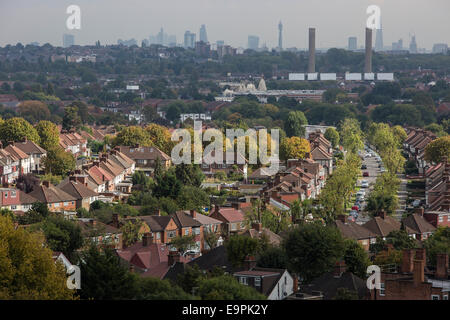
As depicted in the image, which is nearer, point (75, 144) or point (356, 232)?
point (356, 232)

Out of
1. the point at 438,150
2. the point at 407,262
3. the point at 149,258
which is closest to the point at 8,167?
the point at 438,150

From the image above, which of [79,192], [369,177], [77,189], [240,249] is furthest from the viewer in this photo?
[369,177]

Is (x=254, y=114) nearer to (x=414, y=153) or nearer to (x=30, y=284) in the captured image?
(x=414, y=153)

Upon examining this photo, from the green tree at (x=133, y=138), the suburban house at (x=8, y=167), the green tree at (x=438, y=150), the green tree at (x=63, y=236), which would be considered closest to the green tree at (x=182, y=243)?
the green tree at (x=63, y=236)

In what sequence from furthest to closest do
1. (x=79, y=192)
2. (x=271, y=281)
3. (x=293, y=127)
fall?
(x=293, y=127) → (x=79, y=192) → (x=271, y=281)

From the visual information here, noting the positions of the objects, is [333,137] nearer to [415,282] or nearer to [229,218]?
[229,218]

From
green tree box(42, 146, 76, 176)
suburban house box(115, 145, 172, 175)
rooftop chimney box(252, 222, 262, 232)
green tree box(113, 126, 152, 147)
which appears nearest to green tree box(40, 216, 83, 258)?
rooftop chimney box(252, 222, 262, 232)
